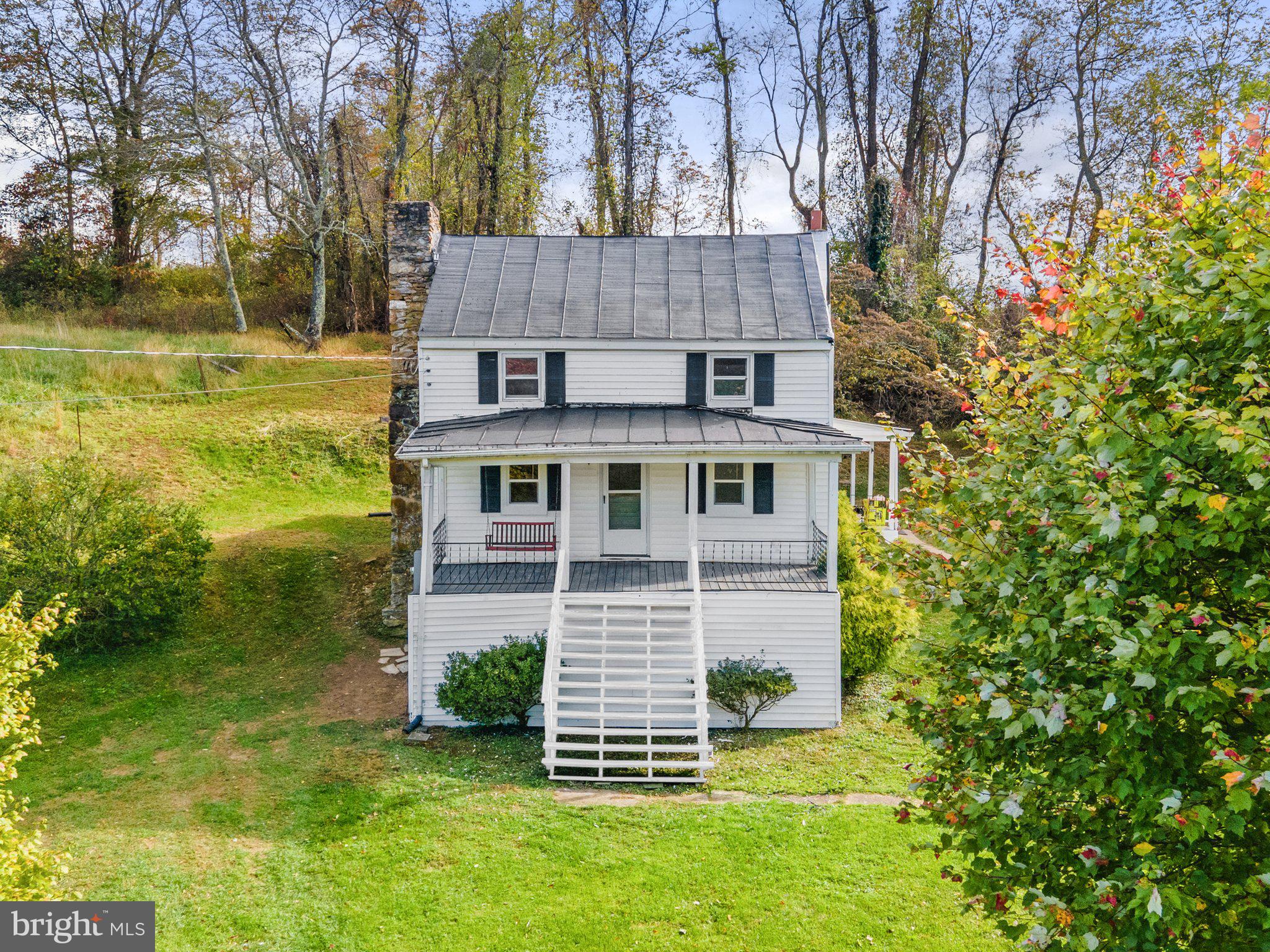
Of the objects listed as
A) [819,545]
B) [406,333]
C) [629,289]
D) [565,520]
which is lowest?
[819,545]

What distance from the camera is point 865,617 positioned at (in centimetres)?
1348

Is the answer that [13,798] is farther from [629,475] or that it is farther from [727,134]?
[727,134]

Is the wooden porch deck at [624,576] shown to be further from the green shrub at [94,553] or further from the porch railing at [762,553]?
the green shrub at [94,553]

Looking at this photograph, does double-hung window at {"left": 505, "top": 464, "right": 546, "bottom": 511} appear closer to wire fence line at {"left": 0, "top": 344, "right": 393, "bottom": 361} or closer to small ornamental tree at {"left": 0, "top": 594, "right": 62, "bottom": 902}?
small ornamental tree at {"left": 0, "top": 594, "right": 62, "bottom": 902}

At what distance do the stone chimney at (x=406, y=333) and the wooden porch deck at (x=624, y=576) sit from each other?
269 cm

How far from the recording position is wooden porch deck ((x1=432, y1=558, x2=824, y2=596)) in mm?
12609

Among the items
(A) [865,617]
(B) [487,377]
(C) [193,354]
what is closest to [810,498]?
(A) [865,617]

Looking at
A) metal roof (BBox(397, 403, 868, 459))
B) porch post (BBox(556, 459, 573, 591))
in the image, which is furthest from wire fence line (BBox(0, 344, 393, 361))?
porch post (BBox(556, 459, 573, 591))

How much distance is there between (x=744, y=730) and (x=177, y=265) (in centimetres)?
3423

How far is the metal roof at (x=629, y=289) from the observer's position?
47.0 ft

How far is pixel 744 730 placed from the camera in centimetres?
1223

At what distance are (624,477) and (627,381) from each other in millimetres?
1849

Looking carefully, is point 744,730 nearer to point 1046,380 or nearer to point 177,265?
point 1046,380

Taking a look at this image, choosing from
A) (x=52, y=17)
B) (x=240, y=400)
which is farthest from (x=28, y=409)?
(x=52, y=17)
